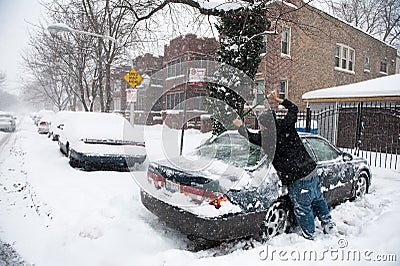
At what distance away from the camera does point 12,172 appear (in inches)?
273

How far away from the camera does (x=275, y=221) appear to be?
3.63 metres

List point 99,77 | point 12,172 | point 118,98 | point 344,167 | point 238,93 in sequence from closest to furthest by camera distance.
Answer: point 344,167 < point 12,172 < point 238,93 < point 99,77 < point 118,98

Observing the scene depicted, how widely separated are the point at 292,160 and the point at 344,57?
798 inches

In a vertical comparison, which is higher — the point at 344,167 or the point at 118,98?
the point at 118,98

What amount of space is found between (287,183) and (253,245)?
905 millimetres

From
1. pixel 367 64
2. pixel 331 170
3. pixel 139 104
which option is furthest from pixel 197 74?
pixel 139 104

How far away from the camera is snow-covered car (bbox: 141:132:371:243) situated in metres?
3.10

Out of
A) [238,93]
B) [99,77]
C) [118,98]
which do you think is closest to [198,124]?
[99,77]

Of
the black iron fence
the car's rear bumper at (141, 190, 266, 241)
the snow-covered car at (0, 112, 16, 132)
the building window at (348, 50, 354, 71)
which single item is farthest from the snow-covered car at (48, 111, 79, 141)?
the building window at (348, 50, 354, 71)

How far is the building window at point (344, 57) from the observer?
19859 millimetres

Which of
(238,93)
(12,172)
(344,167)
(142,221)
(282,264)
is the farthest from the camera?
(238,93)

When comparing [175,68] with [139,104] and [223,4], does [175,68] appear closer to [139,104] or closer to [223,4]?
[139,104]

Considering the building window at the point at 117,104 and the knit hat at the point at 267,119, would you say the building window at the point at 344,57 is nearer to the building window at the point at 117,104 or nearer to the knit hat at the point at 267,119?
the knit hat at the point at 267,119

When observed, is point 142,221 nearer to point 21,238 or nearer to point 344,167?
point 21,238
